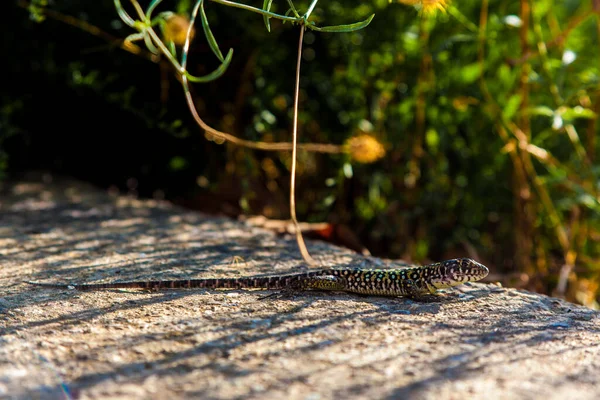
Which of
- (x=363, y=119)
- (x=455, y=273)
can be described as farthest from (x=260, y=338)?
(x=363, y=119)

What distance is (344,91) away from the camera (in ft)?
20.2

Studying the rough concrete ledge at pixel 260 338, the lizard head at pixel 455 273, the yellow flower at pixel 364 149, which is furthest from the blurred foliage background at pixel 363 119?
the lizard head at pixel 455 273

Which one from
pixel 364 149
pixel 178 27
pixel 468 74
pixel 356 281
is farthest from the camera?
pixel 468 74

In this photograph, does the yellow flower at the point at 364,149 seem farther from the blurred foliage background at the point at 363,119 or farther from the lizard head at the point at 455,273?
the lizard head at the point at 455,273

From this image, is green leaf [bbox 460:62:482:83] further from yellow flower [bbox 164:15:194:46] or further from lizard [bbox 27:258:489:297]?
yellow flower [bbox 164:15:194:46]

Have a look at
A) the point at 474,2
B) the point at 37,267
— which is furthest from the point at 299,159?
the point at 37,267

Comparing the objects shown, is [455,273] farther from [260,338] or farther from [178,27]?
[178,27]

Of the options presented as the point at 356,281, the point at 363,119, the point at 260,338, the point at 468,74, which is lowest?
the point at 260,338

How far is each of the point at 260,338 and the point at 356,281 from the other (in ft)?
3.52

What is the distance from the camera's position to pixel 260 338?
3043 mm

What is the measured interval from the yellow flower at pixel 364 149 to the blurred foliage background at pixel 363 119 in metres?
0.14

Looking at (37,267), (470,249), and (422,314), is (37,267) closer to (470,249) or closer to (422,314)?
(422,314)

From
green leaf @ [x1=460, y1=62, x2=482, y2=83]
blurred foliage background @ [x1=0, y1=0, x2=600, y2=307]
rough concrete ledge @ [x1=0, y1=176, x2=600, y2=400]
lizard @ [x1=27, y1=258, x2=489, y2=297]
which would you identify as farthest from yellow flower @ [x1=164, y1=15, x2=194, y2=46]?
green leaf @ [x1=460, y1=62, x2=482, y2=83]

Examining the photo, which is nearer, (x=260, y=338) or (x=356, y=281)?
(x=260, y=338)
